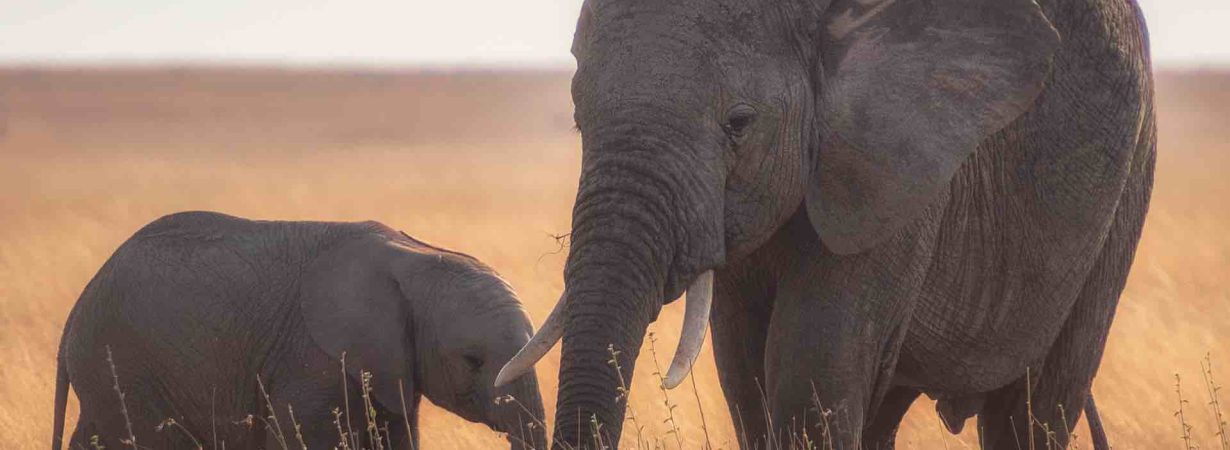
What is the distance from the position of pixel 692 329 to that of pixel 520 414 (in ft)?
8.28

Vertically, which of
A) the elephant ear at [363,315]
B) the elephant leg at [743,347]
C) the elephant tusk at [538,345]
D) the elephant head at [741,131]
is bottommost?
the elephant ear at [363,315]

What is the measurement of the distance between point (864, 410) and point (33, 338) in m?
9.69

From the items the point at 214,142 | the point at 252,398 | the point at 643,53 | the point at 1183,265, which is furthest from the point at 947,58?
the point at 214,142

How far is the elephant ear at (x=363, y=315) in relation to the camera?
7.98 meters

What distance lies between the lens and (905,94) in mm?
5379

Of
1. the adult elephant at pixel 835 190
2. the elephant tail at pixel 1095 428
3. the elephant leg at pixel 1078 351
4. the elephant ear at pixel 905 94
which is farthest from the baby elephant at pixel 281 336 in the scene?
the elephant ear at pixel 905 94

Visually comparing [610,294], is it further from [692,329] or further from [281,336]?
[281,336]

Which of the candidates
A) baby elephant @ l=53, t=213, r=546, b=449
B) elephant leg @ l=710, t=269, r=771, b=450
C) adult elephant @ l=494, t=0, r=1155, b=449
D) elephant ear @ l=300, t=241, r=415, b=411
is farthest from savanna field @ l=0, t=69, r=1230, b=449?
elephant ear @ l=300, t=241, r=415, b=411

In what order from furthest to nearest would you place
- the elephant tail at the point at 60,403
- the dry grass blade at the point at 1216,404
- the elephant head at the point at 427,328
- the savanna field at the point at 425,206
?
the savanna field at the point at 425,206 < the elephant tail at the point at 60,403 < the elephant head at the point at 427,328 < the dry grass blade at the point at 1216,404

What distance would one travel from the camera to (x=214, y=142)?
2346 inches

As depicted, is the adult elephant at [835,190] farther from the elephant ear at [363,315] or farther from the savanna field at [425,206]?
the elephant ear at [363,315]

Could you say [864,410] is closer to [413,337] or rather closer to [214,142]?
[413,337]

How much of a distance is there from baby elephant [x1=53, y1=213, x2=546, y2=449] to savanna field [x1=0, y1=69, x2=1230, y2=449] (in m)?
0.97

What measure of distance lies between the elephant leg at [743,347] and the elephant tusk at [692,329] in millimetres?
678
